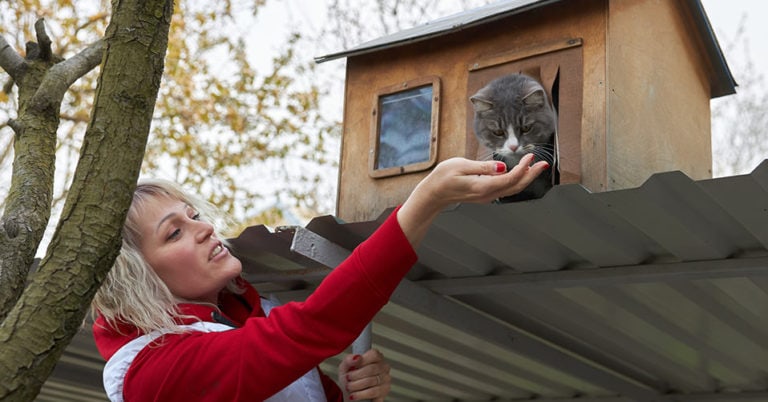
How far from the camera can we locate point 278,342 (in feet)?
5.55

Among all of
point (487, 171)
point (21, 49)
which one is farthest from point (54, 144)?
point (21, 49)

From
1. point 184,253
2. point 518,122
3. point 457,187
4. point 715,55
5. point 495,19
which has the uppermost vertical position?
point 715,55

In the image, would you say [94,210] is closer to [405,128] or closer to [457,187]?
[457,187]

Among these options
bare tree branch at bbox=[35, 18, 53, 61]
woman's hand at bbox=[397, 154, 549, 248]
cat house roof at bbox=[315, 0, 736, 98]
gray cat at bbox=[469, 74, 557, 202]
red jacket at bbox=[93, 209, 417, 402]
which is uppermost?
cat house roof at bbox=[315, 0, 736, 98]

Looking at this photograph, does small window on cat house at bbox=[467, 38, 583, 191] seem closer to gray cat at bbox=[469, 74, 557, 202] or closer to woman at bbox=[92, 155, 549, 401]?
gray cat at bbox=[469, 74, 557, 202]

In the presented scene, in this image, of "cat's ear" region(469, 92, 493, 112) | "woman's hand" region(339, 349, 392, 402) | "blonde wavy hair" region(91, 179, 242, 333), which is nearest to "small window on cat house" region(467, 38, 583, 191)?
"cat's ear" region(469, 92, 493, 112)

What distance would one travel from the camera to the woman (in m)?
1.64

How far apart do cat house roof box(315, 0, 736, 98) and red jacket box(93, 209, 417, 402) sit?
8.58ft

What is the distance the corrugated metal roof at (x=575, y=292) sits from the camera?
2902mm

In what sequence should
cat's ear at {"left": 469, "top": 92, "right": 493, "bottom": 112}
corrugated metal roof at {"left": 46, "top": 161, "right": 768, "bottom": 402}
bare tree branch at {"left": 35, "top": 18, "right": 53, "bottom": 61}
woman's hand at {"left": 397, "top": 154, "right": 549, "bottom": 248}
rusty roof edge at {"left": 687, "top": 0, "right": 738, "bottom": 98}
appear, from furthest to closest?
rusty roof edge at {"left": 687, "top": 0, "right": 738, "bottom": 98} < cat's ear at {"left": 469, "top": 92, "right": 493, "bottom": 112} < bare tree branch at {"left": 35, "top": 18, "right": 53, "bottom": 61} < corrugated metal roof at {"left": 46, "top": 161, "right": 768, "bottom": 402} < woman's hand at {"left": 397, "top": 154, "right": 549, "bottom": 248}

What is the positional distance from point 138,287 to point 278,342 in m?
0.52

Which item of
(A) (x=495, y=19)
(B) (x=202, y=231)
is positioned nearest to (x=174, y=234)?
(B) (x=202, y=231)

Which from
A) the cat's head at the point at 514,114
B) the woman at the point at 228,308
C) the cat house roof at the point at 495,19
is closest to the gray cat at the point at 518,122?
the cat's head at the point at 514,114

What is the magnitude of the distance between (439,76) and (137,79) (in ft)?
7.83
